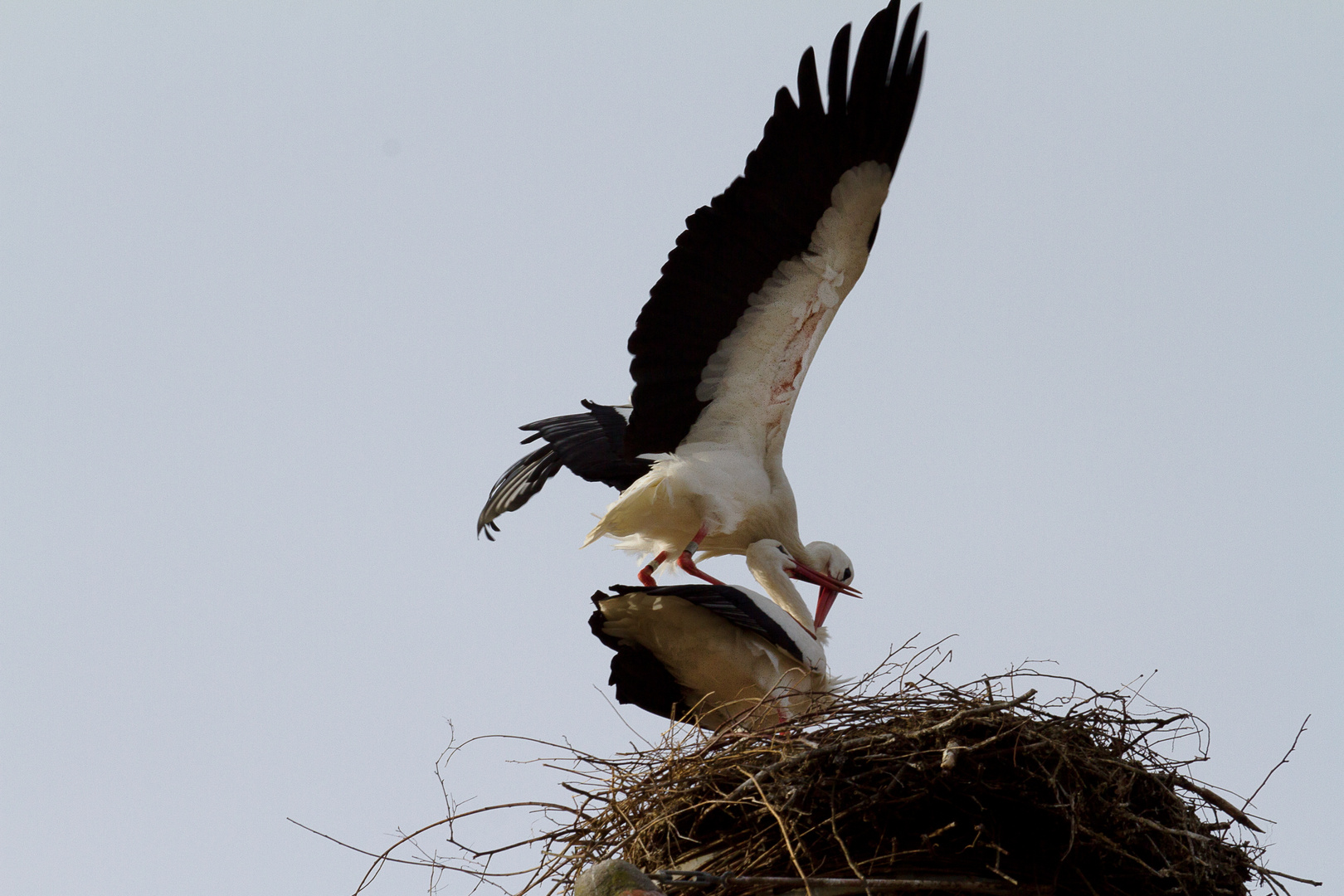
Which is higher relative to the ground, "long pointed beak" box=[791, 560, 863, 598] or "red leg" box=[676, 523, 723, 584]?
"red leg" box=[676, 523, 723, 584]

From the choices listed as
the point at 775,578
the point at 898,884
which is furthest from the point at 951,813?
the point at 775,578

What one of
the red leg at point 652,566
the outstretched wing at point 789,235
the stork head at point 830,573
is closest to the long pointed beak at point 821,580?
the stork head at point 830,573

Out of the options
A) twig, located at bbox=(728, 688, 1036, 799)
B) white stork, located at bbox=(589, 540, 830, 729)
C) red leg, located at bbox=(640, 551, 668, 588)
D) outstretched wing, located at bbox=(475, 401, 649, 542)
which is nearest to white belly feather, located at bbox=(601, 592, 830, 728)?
white stork, located at bbox=(589, 540, 830, 729)

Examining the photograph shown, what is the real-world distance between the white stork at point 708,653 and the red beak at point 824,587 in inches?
31.4

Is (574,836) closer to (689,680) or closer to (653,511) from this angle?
(689,680)

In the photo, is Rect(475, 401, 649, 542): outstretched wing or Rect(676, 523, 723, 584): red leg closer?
Rect(676, 523, 723, 584): red leg

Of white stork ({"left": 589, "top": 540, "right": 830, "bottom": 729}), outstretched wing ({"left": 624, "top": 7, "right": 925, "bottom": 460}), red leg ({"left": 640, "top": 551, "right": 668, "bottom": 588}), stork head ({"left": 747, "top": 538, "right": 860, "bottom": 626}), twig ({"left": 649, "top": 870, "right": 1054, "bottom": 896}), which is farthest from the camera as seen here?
red leg ({"left": 640, "top": 551, "right": 668, "bottom": 588})

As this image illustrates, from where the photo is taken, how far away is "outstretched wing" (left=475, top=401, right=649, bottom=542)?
7473 millimetres

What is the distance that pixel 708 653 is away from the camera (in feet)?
18.2

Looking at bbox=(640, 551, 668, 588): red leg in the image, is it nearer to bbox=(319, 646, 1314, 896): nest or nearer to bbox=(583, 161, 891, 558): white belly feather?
bbox=(583, 161, 891, 558): white belly feather

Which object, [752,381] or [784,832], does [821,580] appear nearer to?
[752,381]

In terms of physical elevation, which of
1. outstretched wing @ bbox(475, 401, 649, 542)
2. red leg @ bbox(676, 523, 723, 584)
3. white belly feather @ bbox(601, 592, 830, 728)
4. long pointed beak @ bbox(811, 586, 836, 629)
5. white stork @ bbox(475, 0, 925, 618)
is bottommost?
white belly feather @ bbox(601, 592, 830, 728)

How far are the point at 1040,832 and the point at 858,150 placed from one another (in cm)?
301

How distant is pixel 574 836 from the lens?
4.75 meters
